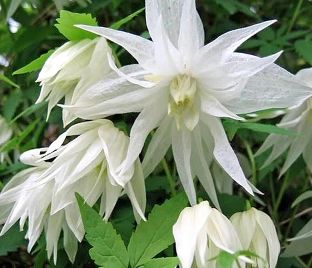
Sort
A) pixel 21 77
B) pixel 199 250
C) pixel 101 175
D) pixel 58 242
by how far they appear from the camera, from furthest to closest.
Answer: pixel 21 77 < pixel 58 242 < pixel 101 175 < pixel 199 250

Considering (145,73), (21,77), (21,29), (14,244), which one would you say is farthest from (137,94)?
(21,29)

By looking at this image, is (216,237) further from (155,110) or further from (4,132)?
(4,132)

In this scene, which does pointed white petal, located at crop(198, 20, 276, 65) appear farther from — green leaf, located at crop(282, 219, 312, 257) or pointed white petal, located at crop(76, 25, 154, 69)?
green leaf, located at crop(282, 219, 312, 257)

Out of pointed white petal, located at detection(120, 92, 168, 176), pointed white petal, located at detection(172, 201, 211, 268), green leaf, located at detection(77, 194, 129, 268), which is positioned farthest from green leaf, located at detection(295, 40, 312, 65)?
green leaf, located at detection(77, 194, 129, 268)

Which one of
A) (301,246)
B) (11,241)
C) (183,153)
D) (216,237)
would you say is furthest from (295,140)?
(11,241)

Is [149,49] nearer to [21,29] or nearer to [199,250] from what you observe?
[199,250]

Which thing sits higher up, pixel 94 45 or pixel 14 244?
pixel 94 45

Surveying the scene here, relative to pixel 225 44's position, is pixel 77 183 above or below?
below
